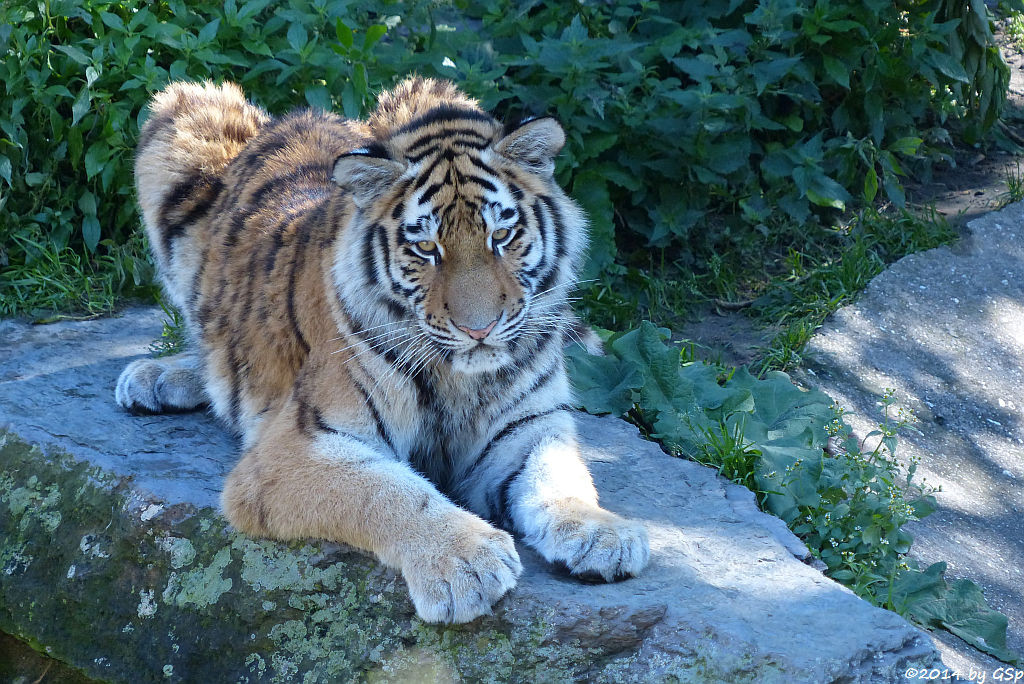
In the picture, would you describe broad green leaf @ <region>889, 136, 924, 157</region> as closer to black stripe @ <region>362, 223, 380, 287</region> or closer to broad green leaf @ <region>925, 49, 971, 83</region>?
broad green leaf @ <region>925, 49, 971, 83</region>

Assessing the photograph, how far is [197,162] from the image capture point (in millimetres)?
→ 4594

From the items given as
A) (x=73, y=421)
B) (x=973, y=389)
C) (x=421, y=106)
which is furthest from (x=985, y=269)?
(x=73, y=421)

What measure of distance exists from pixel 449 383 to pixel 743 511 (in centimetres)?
102

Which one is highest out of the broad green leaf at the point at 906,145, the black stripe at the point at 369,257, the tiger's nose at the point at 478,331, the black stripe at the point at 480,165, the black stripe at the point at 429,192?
the black stripe at the point at 480,165

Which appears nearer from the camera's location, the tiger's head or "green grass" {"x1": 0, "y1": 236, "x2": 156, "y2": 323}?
the tiger's head

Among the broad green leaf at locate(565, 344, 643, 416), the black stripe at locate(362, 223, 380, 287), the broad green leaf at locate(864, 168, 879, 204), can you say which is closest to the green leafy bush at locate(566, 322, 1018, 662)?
the broad green leaf at locate(565, 344, 643, 416)

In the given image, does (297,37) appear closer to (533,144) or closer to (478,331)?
(533,144)

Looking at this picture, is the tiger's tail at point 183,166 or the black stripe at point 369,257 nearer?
the black stripe at point 369,257

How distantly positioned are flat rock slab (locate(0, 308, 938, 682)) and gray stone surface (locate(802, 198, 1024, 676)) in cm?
119

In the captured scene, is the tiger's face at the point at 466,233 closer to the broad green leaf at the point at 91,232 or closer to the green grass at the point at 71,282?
the green grass at the point at 71,282

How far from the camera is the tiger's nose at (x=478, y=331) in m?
3.00

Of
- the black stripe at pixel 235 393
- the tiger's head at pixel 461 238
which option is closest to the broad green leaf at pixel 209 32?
the black stripe at pixel 235 393

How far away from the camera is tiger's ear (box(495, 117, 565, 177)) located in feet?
10.6

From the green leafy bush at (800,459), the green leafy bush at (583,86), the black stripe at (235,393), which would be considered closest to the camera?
the green leafy bush at (800,459)
